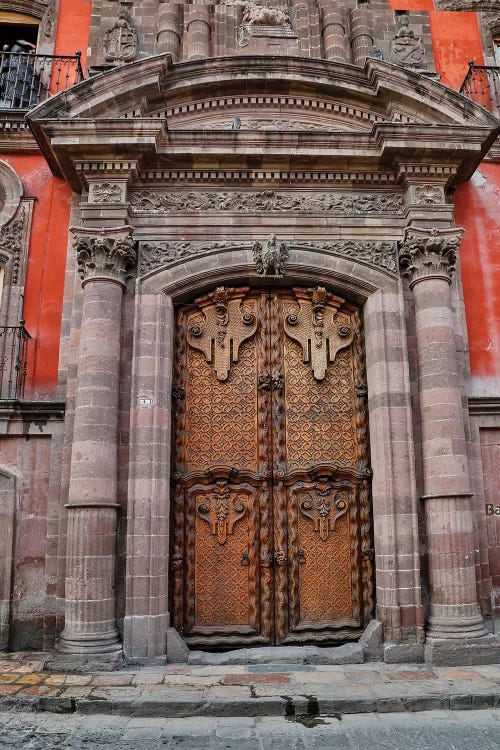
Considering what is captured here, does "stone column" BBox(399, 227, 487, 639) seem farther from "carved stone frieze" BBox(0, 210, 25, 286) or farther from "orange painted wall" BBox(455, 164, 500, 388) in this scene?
"carved stone frieze" BBox(0, 210, 25, 286)

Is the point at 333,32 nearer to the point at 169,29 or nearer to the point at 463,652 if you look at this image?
the point at 169,29

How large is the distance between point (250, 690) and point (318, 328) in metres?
4.08

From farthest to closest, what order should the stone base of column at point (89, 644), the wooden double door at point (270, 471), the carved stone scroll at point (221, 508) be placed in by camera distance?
the carved stone scroll at point (221, 508) < the wooden double door at point (270, 471) < the stone base of column at point (89, 644)

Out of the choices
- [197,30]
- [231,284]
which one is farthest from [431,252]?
[197,30]

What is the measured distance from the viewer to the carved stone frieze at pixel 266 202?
300 inches

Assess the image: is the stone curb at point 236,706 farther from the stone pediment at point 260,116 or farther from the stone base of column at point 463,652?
the stone pediment at point 260,116

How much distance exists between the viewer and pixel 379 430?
23.2ft

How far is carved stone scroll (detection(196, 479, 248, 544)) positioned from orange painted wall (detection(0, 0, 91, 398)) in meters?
→ 2.30

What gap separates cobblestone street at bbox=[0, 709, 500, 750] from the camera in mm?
4648

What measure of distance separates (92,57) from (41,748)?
28.1ft

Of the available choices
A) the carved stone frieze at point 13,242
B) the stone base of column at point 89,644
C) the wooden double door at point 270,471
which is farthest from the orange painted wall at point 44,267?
the stone base of column at point 89,644

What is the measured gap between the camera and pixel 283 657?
6441 mm

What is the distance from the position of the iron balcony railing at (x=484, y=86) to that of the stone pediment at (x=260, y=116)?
5.32 feet

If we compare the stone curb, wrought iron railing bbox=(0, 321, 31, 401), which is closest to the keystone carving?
wrought iron railing bbox=(0, 321, 31, 401)
